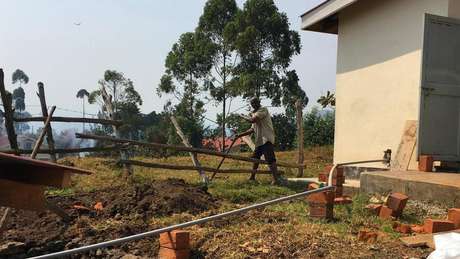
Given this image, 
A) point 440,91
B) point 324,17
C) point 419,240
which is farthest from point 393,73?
point 419,240

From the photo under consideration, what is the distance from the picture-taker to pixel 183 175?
10344 millimetres

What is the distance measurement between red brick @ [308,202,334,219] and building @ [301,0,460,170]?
2.51 meters

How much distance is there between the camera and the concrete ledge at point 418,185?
17.2ft

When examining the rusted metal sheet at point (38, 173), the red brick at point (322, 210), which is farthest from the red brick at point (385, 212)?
the rusted metal sheet at point (38, 173)

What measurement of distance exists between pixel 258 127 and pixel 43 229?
4.75m

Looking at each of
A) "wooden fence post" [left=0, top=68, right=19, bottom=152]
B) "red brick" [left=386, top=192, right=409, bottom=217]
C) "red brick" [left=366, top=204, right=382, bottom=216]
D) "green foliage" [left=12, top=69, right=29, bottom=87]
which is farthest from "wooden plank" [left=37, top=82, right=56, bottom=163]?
"green foliage" [left=12, top=69, right=29, bottom=87]

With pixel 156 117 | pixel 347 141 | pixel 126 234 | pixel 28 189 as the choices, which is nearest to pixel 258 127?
pixel 347 141

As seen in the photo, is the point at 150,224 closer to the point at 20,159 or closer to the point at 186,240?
Answer: the point at 186,240

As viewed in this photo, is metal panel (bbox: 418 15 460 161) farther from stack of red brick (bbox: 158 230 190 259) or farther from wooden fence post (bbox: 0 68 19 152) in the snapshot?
wooden fence post (bbox: 0 68 19 152)

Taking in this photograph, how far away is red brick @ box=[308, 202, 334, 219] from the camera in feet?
15.8

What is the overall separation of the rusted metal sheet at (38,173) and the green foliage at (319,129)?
15.8m

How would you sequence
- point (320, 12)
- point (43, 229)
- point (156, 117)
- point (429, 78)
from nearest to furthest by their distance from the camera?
1. point (43, 229)
2. point (429, 78)
3. point (320, 12)
4. point (156, 117)

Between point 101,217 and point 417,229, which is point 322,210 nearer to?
point 417,229

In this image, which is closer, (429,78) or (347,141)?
(429,78)
